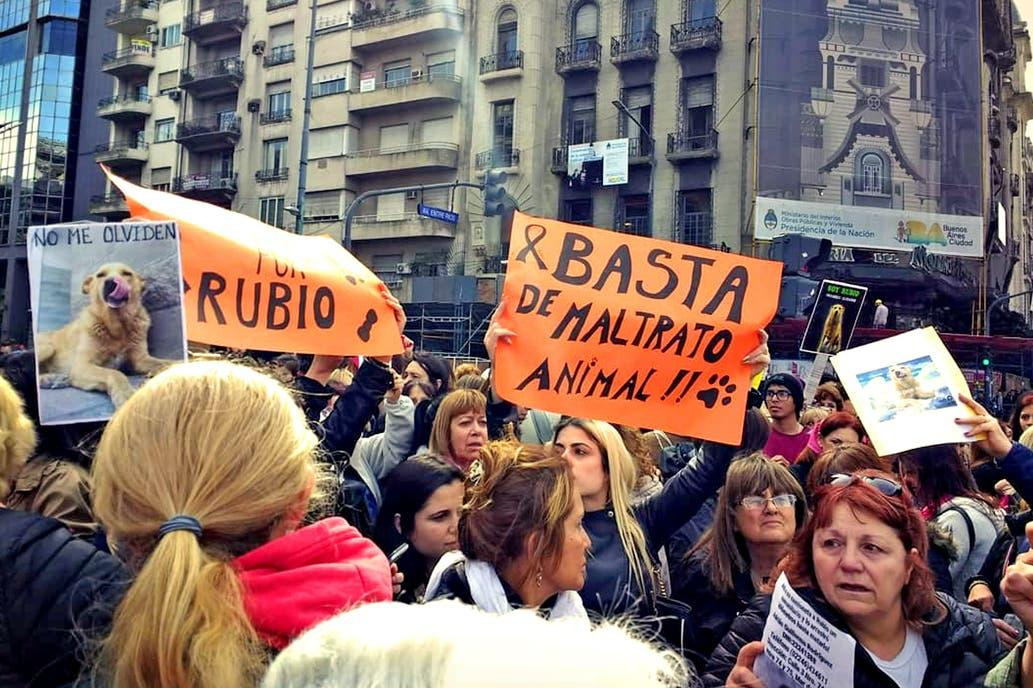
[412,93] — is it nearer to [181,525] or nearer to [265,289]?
[265,289]

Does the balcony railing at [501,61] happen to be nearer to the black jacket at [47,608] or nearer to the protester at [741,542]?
the protester at [741,542]

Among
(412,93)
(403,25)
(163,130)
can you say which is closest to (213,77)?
(163,130)

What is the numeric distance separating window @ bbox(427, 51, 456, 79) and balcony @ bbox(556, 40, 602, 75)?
390 centimetres

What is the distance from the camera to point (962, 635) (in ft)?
7.64

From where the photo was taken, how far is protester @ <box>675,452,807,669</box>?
10.8 feet

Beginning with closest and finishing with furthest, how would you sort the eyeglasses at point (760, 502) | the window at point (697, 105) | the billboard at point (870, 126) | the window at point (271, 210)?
the eyeglasses at point (760, 502) → the billboard at point (870, 126) → the window at point (697, 105) → the window at point (271, 210)

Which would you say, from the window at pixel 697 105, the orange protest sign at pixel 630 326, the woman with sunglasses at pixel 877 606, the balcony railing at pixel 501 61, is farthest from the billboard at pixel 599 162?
the woman with sunglasses at pixel 877 606

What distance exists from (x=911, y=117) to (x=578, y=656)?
28496 millimetres

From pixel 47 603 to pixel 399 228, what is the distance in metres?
29.8

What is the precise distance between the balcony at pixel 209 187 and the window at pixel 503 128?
12.0m

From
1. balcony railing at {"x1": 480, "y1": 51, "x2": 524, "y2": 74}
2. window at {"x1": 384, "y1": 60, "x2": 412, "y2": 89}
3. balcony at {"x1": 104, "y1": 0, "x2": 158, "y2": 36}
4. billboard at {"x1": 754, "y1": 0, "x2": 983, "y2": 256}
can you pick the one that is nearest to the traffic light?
billboard at {"x1": 754, "y1": 0, "x2": 983, "y2": 256}

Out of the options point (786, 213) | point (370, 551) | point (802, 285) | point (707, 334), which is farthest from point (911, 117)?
point (370, 551)

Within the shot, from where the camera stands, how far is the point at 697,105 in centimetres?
2778

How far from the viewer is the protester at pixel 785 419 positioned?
5.85m
